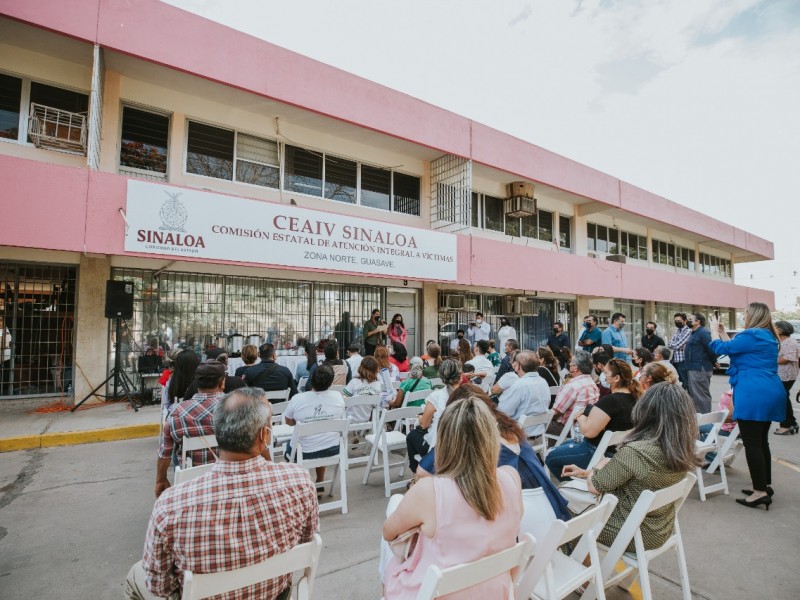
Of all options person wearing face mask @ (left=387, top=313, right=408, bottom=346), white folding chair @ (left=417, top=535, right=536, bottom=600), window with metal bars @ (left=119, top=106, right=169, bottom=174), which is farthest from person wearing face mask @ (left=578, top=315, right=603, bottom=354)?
window with metal bars @ (left=119, top=106, right=169, bottom=174)

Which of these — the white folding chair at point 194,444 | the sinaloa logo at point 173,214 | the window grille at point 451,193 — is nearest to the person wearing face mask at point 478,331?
the window grille at point 451,193

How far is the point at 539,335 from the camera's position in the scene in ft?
48.6

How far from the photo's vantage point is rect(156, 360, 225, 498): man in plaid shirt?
135 inches

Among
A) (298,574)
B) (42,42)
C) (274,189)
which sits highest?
(42,42)

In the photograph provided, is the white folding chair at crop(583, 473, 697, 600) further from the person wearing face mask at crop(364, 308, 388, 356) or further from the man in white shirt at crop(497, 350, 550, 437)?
the person wearing face mask at crop(364, 308, 388, 356)

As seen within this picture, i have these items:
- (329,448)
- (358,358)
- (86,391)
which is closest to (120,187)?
(86,391)

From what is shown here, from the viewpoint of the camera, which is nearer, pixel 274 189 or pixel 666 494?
pixel 666 494

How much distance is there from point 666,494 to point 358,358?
17.1ft

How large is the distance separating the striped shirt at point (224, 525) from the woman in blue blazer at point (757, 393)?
169 inches

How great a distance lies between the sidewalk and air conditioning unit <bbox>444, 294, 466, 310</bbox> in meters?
7.39

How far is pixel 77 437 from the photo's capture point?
5965mm

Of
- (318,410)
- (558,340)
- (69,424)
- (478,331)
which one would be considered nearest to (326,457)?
(318,410)

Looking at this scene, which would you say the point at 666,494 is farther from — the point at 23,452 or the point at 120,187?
the point at 120,187

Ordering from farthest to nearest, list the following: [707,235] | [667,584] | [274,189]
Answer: [707,235] < [274,189] < [667,584]
